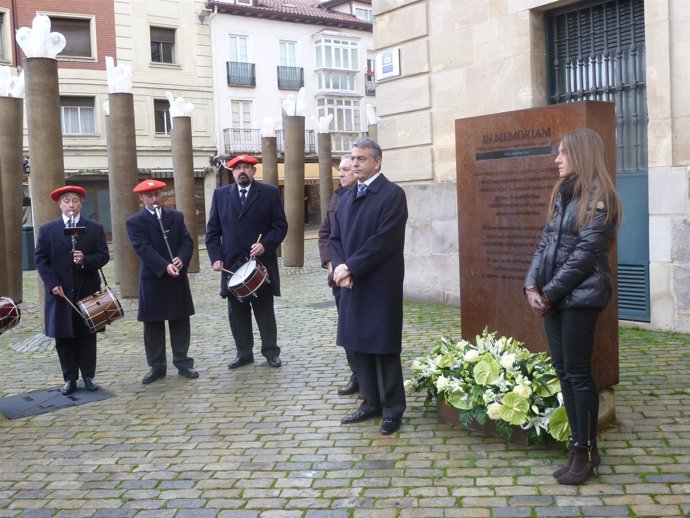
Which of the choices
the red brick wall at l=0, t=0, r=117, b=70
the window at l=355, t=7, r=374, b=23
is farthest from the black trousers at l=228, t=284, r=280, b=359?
the window at l=355, t=7, r=374, b=23

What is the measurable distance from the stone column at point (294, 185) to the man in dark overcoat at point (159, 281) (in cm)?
980

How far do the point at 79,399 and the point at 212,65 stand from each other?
118 ft

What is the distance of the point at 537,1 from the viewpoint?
9664 mm

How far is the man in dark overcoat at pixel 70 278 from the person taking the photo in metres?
6.96

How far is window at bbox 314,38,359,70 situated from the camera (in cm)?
4603

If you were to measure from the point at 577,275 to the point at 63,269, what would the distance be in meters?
4.68

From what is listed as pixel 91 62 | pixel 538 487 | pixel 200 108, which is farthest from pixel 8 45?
pixel 538 487

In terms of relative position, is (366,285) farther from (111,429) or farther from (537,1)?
(537,1)

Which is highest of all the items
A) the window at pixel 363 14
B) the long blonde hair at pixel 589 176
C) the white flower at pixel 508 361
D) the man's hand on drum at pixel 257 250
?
the window at pixel 363 14

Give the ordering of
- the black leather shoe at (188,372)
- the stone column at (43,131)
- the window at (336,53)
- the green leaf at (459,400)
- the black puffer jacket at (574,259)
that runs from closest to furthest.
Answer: the black puffer jacket at (574,259) → the green leaf at (459,400) → the black leather shoe at (188,372) → the stone column at (43,131) → the window at (336,53)

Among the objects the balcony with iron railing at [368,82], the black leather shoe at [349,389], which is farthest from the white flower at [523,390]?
the balcony with iron railing at [368,82]

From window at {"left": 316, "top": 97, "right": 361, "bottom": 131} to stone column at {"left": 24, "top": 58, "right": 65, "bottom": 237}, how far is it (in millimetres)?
37088

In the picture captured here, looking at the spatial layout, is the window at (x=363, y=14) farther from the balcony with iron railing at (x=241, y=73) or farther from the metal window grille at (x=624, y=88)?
the metal window grille at (x=624, y=88)

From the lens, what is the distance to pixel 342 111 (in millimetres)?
48031
